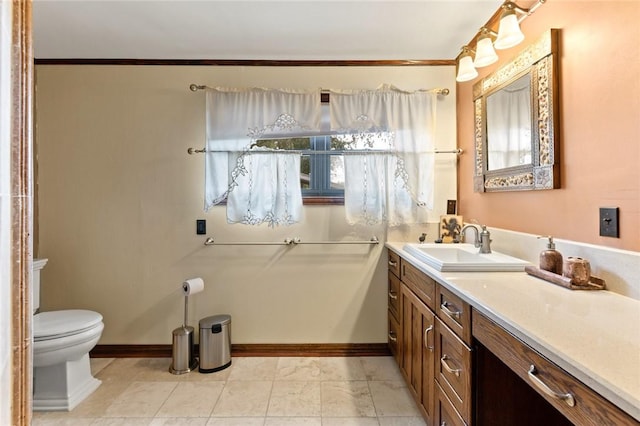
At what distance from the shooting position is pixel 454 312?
49.9 inches

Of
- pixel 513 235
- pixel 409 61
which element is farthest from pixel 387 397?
pixel 409 61

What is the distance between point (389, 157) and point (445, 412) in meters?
1.55

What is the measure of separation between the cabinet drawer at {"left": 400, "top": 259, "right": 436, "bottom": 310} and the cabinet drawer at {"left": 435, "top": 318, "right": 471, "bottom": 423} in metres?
0.13

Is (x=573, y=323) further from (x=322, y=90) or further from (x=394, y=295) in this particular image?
(x=322, y=90)

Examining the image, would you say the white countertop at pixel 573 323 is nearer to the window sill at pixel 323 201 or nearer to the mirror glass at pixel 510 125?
the mirror glass at pixel 510 125

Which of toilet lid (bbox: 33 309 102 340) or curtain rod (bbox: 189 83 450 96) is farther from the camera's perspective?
curtain rod (bbox: 189 83 450 96)

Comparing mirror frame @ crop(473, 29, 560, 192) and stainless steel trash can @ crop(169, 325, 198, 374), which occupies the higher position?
mirror frame @ crop(473, 29, 560, 192)

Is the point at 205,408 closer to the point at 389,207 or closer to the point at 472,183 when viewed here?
the point at 389,207

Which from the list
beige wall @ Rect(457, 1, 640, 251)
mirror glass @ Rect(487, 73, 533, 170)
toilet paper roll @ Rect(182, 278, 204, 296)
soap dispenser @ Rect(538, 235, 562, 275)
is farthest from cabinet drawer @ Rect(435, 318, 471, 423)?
toilet paper roll @ Rect(182, 278, 204, 296)

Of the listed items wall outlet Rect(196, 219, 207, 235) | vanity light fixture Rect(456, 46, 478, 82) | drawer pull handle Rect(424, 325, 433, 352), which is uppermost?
vanity light fixture Rect(456, 46, 478, 82)

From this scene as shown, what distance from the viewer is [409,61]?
240 centimetres

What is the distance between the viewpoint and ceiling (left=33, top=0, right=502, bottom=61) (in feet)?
5.86

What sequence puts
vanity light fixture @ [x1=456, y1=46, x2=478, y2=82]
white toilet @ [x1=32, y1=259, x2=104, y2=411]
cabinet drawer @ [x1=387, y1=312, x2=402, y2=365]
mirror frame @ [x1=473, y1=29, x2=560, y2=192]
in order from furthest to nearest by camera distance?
1. cabinet drawer @ [x1=387, y1=312, x2=402, y2=365]
2. vanity light fixture @ [x1=456, y1=46, x2=478, y2=82]
3. white toilet @ [x1=32, y1=259, x2=104, y2=411]
4. mirror frame @ [x1=473, y1=29, x2=560, y2=192]

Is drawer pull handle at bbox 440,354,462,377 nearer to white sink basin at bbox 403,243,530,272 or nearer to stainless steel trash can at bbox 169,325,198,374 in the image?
white sink basin at bbox 403,243,530,272
